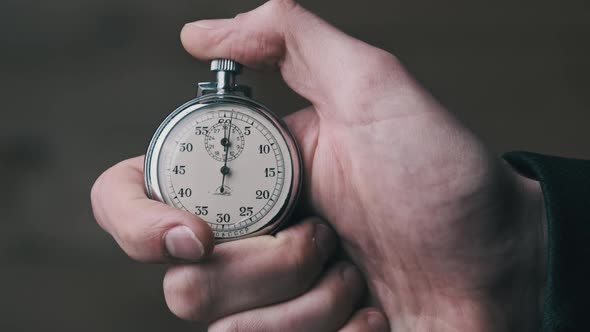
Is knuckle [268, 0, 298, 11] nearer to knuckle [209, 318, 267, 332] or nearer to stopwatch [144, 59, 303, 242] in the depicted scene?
stopwatch [144, 59, 303, 242]

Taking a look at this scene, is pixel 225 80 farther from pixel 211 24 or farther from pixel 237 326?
pixel 237 326

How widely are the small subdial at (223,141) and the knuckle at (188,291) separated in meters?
0.22

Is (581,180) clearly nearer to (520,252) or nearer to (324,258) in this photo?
(520,252)

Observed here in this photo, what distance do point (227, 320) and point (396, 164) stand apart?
0.43 metres

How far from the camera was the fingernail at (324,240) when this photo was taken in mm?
1426

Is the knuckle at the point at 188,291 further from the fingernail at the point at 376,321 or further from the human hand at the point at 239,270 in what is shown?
the fingernail at the point at 376,321

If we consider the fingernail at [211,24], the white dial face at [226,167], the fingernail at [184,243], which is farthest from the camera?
the fingernail at [211,24]

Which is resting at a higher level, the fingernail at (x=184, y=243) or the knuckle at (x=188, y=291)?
the fingernail at (x=184, y=243)

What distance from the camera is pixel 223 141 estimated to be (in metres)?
1.39

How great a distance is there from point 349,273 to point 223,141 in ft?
1.20

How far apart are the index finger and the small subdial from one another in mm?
150

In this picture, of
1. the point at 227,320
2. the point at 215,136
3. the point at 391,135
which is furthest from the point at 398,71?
the point at 227,320

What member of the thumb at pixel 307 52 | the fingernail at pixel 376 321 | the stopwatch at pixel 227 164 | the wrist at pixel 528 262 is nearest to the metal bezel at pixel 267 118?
the stopwatch at pixel 227 164

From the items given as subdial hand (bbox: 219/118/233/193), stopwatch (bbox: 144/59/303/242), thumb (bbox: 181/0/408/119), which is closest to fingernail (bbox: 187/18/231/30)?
thumb (bbox: 181/0/408/119)
